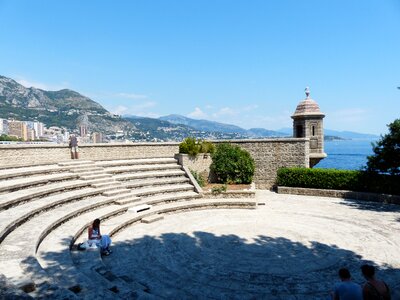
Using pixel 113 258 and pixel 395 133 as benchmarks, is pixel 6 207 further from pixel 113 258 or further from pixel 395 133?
pixel 395 133

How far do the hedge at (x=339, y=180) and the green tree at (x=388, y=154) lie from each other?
0.37m

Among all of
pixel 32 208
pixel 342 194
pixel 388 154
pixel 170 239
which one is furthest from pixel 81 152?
pixel 388 154

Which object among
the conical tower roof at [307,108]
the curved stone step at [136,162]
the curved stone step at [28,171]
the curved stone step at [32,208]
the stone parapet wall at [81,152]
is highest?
the conical tower roof at [307,108]

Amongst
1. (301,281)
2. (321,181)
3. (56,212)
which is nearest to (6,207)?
(56,212)

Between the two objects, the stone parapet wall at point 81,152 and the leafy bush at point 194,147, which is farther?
the leafy bush at point 194,147

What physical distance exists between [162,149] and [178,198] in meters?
6.44

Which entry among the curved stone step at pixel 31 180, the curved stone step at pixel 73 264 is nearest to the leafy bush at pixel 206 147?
the curved stone step at pixel 31 180

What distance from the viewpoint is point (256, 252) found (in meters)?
9.20

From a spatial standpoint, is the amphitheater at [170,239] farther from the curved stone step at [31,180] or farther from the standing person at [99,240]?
the standing person at [99,240]

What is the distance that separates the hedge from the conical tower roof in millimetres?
4369

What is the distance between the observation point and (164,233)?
432 inches

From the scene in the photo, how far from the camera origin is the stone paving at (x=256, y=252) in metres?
7.05

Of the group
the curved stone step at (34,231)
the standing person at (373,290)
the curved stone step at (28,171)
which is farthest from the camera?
the curved stone step at (28,171)

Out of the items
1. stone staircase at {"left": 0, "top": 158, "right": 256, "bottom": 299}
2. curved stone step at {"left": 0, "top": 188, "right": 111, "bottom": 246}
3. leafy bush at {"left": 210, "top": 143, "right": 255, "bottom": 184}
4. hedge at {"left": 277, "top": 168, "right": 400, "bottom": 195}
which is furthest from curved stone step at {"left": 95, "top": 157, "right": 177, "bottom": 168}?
hedge at {"left": 277, "top": 168, "right": 400, "bottom": 195}
